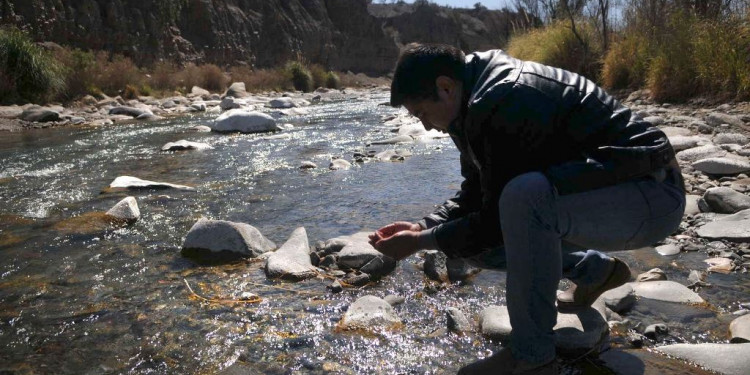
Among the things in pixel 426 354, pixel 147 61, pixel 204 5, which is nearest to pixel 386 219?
pixel 426 354

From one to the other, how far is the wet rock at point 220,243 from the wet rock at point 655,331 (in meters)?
2.10

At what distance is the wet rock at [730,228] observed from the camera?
3.18 metres

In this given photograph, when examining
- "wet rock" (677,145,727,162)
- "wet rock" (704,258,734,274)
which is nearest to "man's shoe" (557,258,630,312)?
"wet rock" (704,258,734,274)

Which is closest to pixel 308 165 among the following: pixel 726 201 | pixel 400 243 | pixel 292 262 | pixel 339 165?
pixel 339 165

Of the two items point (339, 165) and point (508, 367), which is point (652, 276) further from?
point (339, 165)

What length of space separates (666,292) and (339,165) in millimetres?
4359

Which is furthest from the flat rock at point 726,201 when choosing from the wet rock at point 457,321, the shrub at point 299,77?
the shrub at point 299,77

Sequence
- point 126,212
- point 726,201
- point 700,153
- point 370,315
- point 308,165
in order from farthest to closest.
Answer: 1. point 308,165
2. point 700,153
3. point 126,212
4. point 726,201
5. point 370,315

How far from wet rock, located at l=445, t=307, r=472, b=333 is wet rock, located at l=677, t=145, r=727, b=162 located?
12.7ft

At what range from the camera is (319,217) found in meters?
4.32

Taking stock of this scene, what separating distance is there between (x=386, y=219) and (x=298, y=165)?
279cm

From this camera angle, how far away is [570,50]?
1258 cm

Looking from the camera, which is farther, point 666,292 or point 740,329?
point 666,292

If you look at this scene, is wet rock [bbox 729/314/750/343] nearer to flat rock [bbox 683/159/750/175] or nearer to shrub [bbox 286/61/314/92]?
flat rock [bbox 683/159/750/175]
